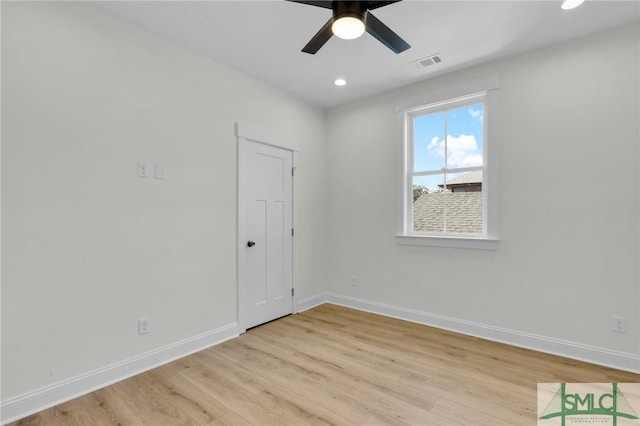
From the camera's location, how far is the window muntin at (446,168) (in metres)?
3.27

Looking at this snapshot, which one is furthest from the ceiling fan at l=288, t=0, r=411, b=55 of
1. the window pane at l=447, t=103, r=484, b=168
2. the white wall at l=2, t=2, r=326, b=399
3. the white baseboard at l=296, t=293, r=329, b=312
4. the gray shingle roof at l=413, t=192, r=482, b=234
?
the white baseboard at l=296, t=293, r=329, b=312

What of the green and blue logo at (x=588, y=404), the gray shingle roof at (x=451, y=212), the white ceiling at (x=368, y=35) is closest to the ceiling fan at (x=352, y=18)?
the white ceiling at (x=368, y=35)

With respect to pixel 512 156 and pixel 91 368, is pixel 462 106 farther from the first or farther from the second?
pixel 91 368

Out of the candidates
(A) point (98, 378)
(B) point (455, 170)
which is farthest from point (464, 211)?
(A) point (98, 378)

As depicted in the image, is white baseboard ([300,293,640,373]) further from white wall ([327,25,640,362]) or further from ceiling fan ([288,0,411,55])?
ceiling fan ([288,0,411,55])

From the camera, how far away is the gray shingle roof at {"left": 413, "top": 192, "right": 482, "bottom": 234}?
129 inches

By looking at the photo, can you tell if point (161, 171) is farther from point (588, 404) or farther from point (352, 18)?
point (588, 404)

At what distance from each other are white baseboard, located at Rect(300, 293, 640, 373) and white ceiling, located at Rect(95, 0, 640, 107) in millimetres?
2649

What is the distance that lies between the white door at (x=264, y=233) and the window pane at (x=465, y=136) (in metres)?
1.89

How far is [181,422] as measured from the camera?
6.14 feet

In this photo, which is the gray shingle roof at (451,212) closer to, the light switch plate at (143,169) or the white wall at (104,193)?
the white wall at (104,193)

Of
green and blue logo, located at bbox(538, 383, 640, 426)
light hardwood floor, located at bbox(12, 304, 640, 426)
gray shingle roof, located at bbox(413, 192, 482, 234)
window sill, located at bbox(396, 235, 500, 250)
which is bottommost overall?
light hardwood floor, located at bbox(12, 304, 640, 426)

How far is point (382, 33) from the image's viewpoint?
189 cm

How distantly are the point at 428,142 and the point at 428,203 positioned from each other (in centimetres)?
72
